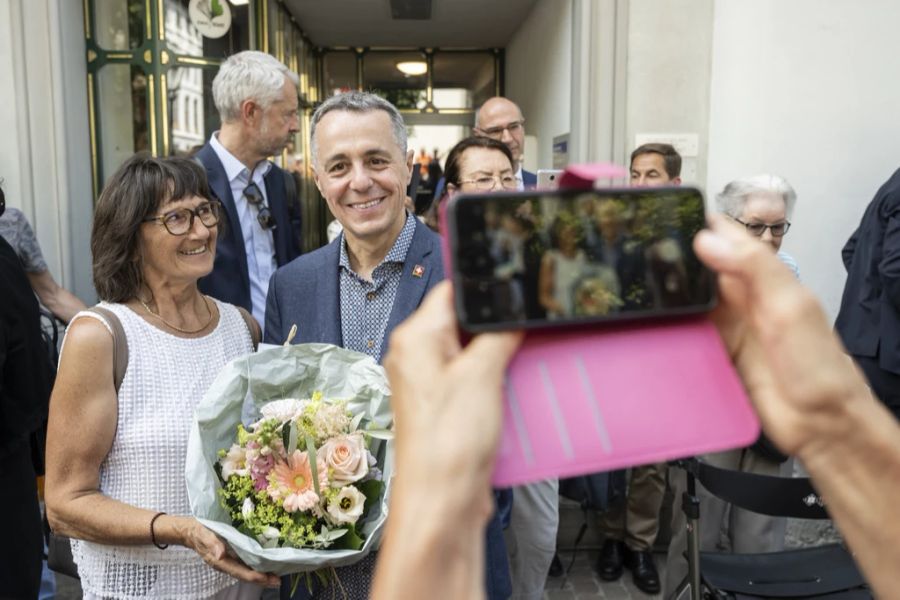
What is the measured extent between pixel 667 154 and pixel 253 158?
2263mm

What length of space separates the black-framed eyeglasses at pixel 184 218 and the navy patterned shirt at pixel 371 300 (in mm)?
491

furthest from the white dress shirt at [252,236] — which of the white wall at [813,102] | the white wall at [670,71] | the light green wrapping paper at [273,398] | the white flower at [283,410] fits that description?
the white wall at [813,102]

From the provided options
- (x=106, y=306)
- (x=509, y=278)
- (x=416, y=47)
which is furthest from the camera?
(x=416, y=47)

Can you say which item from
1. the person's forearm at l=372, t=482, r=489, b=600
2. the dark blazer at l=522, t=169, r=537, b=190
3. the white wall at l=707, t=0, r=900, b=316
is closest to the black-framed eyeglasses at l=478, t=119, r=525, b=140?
the dark blazer at l=522, t=169, r=537, b=190

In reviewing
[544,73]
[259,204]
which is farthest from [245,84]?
[544,73]

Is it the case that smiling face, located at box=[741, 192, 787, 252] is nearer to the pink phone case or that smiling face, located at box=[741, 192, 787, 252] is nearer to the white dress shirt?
the white dress shirt

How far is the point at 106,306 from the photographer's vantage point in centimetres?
207

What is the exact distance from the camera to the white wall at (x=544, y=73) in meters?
6.02

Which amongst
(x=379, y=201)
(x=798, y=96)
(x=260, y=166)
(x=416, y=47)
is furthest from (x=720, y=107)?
(x=416, y=47)

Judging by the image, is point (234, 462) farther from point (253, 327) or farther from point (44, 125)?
point (44, 125)

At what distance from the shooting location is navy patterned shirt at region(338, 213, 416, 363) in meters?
2.10

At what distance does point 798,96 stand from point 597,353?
14.8 feet

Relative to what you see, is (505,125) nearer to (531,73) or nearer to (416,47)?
(531,73)

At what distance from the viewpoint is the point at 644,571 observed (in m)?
4.30
